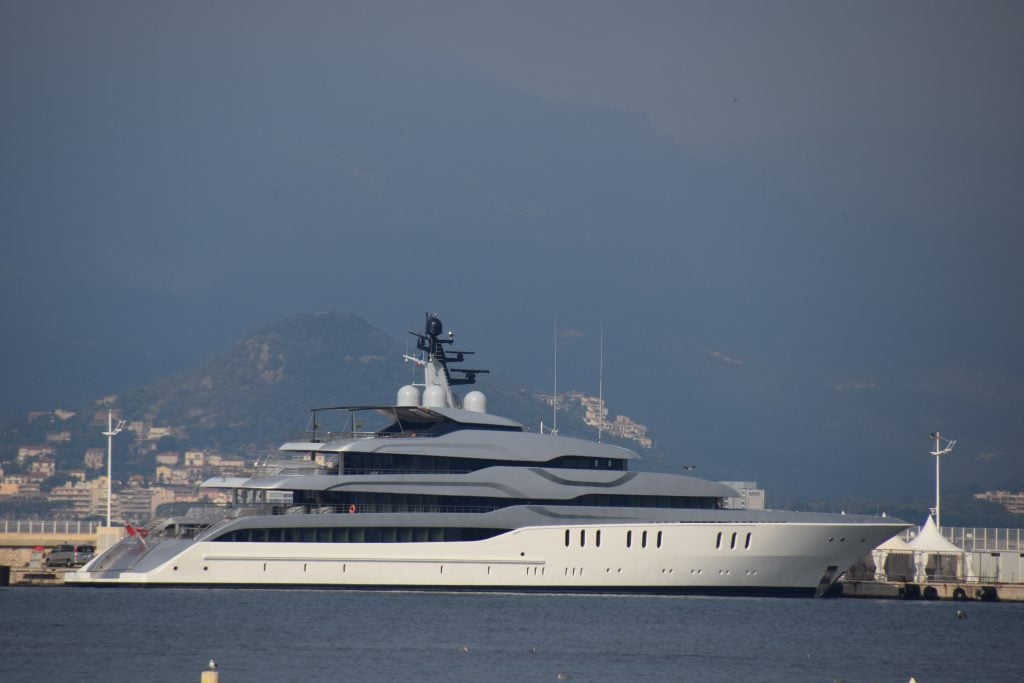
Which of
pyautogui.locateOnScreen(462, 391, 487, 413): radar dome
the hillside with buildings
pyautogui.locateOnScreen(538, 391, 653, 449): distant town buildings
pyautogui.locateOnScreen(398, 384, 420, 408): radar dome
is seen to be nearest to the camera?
pyautogui.locateOnScreen(398, 384, 420, 408): radar dome

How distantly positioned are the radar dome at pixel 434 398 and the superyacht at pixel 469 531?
5.08 feet

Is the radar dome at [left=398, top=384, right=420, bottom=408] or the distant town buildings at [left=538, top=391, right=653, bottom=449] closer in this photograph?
the radar dome at [left=398, top=384, right=420, bottom=408]

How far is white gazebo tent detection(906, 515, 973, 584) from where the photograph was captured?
55188 mm

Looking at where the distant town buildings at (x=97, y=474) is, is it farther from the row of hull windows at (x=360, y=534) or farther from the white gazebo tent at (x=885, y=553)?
the row of hull windows at (x=360, y=534)

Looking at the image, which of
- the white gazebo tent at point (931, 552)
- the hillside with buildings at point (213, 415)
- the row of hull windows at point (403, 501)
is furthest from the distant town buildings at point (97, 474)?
the row of hull windows at point (403, 501)

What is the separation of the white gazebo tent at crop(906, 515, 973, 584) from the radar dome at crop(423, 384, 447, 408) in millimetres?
17299

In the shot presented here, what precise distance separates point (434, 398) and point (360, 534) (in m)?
5.53

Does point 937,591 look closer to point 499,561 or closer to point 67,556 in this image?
point 499,561

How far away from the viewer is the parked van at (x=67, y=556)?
55.8m

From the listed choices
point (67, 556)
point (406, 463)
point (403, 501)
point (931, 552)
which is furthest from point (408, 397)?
point (931, 552)

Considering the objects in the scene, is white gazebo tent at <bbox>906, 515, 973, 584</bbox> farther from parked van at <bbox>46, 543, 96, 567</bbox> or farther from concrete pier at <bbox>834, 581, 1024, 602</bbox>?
parked van at <bbox>46, 543, 96, 567</bbox>

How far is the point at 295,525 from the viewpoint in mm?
45406

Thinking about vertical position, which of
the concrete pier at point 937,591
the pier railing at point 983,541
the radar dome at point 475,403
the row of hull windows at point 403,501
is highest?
the radar dome at point 475,403

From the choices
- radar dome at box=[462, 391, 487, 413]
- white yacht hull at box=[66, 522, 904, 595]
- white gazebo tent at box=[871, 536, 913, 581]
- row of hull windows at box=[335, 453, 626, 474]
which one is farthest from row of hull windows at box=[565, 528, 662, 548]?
white gazebo tent at box=[871, 536, 913, 581]
